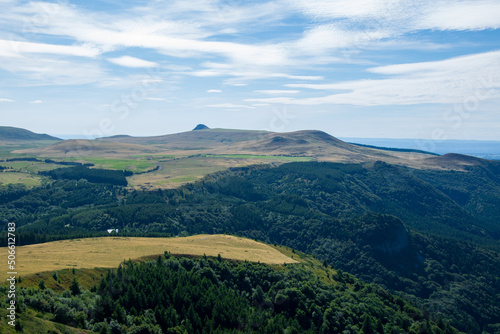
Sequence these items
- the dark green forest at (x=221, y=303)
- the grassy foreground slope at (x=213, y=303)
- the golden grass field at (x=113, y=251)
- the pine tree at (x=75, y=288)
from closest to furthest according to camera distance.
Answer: the grassy foreground slope at (x=213, y=303) → the dark green forest at (x=221, y=303) → the pine tree at (x=75, y=288) → the golden grass field at (x=113, y=251)

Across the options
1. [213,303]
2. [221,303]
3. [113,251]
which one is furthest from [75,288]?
[113,251]

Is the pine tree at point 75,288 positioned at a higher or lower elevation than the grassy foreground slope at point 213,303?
higher

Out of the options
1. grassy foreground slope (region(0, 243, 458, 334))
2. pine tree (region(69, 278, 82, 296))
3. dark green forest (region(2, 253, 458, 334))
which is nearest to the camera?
grassy foreground slope (region(0, 243, 458, 334))

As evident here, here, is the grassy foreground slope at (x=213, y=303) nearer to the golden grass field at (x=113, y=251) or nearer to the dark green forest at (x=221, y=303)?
the dark green forest at (x=221, y=303)

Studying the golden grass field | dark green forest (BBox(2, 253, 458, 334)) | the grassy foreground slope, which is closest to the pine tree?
dark green forest (BBox(2, 253, 458, 334))

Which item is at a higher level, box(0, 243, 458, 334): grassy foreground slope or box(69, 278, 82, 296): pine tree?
box(69, 278, 82, 296): pine tree

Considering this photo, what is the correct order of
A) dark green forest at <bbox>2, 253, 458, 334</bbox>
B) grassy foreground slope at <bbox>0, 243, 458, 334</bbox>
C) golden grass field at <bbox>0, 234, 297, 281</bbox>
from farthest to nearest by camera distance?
golden grass field at <bbox>0, 234, 297, 281</bbox> < dark green forest at <bbox>2, 253, 458, 334</bbox> < grassy foreground slope at <bbox>0, 243, 458, 334</bbox>

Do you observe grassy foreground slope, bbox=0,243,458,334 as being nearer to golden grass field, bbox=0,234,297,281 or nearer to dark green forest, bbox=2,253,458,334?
dark green forest, bbox=2,253,458,334

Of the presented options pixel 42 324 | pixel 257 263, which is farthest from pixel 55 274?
pixel 257 263

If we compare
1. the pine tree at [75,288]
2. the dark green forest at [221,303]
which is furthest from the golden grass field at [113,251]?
the pine tree at [75,288]
